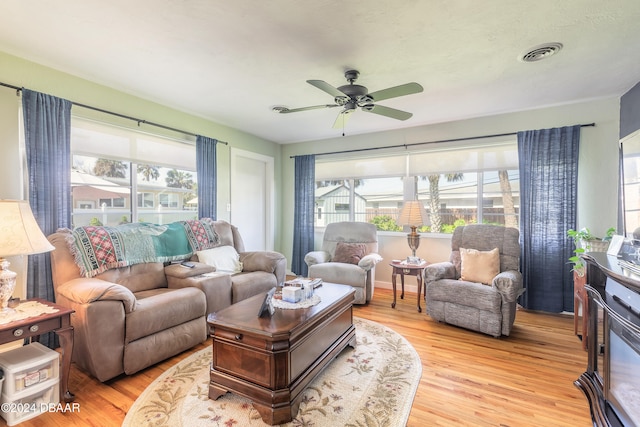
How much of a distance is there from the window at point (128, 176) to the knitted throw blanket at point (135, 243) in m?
0.41

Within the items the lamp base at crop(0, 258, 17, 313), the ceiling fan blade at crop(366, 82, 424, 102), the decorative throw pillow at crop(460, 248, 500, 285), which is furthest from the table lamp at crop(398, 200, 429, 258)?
the lamp base at crop(0, 258, 17, 313)

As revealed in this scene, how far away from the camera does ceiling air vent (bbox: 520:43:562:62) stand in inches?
87.3

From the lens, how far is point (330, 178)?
206 inches

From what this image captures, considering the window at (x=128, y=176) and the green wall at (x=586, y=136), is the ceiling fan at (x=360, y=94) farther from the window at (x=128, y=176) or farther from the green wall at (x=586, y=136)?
the window at (x=128, y=176)

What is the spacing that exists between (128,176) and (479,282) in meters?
3.98

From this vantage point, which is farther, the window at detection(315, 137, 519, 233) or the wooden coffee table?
the window at detection(315, 137, 519, 233)

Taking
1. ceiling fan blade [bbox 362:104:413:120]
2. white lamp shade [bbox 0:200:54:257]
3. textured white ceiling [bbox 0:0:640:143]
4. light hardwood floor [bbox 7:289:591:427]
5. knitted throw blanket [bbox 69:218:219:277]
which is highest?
textured white ceiling [bbox 0:0:640:143]

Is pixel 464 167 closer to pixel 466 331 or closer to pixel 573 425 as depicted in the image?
pixel 466 331

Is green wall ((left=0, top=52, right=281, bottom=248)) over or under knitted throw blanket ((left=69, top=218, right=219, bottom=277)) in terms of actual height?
A: over

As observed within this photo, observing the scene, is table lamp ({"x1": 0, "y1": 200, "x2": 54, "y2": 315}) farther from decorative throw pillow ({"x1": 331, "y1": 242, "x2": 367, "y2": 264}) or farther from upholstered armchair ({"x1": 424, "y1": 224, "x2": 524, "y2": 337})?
upholstered armchair ({"x1": 424, "y1": 224, "x2": 524, "y2": 337})

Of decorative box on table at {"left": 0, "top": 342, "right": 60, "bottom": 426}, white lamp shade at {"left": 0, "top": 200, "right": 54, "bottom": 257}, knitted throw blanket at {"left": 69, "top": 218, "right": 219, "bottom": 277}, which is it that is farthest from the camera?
knitted throw blanket at {"left": 69, "top": 218, "right": 219, "bottom": 277}

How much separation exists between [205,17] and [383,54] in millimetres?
1311

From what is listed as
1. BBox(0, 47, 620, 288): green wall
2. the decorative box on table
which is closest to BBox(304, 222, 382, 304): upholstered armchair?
BBox(0, 47, 620, 288): green wall

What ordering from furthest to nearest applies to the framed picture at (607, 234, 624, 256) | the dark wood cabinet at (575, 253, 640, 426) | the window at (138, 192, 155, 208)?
the window at (138, 192, 155, 208), the framed picture at (607, 234, 624, 256), the dark wood cabinet at (575, 253, 640, 426)
